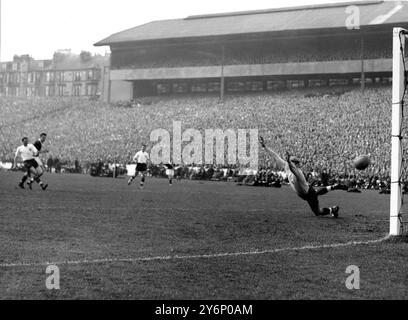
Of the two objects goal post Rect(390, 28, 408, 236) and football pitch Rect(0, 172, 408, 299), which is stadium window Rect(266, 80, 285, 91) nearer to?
football pitch Rect(0, 172, 408, 299)

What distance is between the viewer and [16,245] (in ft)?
30.7

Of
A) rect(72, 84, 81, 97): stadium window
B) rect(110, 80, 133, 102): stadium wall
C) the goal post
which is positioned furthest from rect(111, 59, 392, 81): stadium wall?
rect(72, 84, 81, 97): stadium window

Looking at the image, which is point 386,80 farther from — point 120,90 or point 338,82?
point 120,90

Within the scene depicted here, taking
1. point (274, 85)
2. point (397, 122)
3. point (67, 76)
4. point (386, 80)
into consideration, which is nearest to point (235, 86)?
point (274, 85)

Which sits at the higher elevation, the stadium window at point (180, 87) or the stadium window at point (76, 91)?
the stadium window at point (76, 91)

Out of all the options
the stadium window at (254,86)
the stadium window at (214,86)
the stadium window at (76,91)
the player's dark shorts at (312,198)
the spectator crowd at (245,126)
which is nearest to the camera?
the player's dark shorts at (312,198)

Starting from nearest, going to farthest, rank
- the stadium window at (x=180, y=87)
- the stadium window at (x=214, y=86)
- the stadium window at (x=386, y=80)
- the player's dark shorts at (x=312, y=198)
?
1. the player's dark shorts at (x=312, y=198)
2. the stadium window at (x=386, y=80)
3. the stadium window at (x=214, y=86)
4. the stadium window at (x=180, y=87)

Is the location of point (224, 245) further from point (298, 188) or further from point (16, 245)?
point (298, 188)

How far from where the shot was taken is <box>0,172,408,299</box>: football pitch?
675cm

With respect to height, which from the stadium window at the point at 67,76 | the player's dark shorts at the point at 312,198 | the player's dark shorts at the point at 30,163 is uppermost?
the stadium window at the point at 67,76

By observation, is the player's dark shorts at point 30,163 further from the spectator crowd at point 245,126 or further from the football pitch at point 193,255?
the spectator crowd at point 245,126

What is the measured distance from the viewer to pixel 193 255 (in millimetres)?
8961

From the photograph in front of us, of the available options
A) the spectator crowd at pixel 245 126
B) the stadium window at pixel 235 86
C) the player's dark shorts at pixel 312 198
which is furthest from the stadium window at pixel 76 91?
the player's dark shorts at pixel 312 198

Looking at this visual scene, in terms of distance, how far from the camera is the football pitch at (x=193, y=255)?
6.75 m
